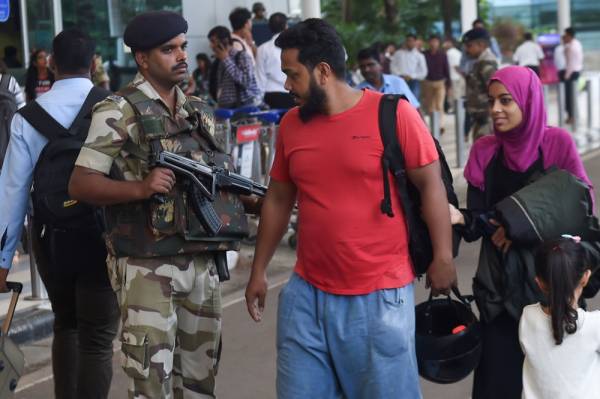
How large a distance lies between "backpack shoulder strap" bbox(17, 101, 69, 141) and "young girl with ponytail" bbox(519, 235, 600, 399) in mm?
2066

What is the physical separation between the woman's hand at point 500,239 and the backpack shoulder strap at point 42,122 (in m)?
1.85

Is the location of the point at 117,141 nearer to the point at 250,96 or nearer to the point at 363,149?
the point at 363,149

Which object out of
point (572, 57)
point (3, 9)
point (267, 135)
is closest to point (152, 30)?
point (3, 9)

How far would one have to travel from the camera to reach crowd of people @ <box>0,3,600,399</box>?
377 centimetres

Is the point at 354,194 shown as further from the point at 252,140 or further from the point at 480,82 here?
the point at 480,82

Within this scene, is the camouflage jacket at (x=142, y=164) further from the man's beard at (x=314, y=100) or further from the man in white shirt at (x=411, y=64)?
the man in white shirt at (x=411, y=64)

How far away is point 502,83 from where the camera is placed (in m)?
4.13

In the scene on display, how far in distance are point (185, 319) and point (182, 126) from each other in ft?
2.43

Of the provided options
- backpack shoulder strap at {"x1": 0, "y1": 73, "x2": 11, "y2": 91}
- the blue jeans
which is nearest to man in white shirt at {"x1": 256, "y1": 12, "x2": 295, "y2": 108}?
backpack shoulder strap at {"x1": 0, "y1": 73, "x2": 11, "y2": 91}

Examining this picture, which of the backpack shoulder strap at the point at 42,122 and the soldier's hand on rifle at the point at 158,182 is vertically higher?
the backpack shoulder strap at the point at 42,122

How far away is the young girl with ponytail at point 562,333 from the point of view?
153 inches

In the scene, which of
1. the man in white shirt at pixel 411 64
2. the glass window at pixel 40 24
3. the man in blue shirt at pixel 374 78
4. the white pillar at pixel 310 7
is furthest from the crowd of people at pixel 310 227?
the man in white shirt at pixel 411 64

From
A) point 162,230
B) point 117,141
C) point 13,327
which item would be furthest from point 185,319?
point 13,327

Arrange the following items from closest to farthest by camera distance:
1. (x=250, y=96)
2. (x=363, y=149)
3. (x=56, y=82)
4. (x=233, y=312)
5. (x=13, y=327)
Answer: (x=363, y=149) → (x=56, y=82) → (x=13, y=327) → (x=233, y=312) → (x=250, y=96)
